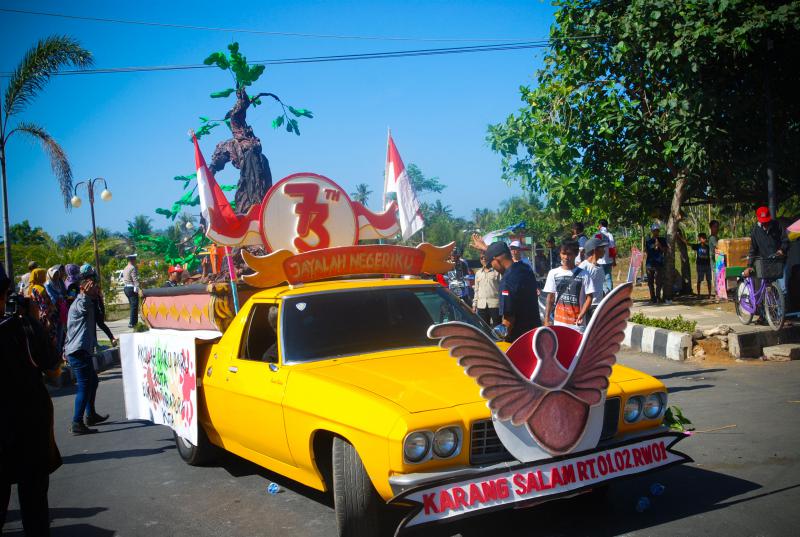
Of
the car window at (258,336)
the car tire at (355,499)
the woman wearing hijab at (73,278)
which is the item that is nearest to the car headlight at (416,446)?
the car tire at (355,499)

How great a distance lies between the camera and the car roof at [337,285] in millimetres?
5090

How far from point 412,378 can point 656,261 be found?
1221 centimetres

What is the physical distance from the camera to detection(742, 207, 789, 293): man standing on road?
10.1m

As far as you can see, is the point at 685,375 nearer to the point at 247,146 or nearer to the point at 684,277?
the point at 684,277

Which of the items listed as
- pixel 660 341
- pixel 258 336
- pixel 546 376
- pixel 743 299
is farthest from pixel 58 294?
pixel 743 299

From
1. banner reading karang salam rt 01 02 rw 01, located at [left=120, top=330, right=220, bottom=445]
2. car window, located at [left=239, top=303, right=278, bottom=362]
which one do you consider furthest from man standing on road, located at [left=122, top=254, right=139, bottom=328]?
car window, located at [left=239, top=303, right=278, bottom=362]

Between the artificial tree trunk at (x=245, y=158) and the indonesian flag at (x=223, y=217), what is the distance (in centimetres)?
1645

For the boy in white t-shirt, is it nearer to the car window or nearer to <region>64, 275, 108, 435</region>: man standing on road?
the car window

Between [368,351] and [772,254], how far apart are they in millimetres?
7590

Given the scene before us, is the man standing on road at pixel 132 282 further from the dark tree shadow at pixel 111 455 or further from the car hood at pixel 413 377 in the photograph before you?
the car hood at pixel 413 377

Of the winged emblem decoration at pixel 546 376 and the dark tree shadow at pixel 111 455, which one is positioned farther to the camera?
the dark tree shadow at pixel 111 455

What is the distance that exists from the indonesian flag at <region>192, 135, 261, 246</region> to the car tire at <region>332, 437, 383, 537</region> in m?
2.94

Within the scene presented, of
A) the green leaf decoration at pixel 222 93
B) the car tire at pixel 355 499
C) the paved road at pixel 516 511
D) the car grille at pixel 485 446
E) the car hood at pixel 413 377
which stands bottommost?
the paved road at pixel 516 511

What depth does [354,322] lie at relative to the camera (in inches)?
195
